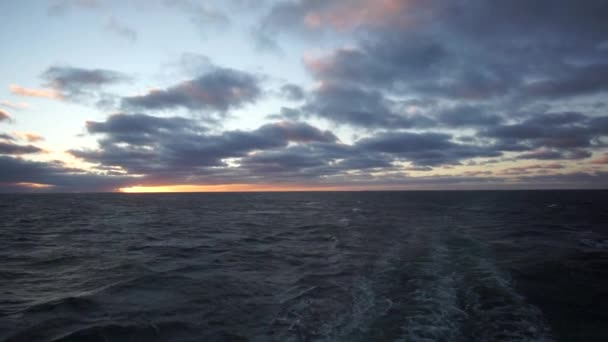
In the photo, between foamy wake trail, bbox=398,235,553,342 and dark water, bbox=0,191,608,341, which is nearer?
foamy wake trail, bbox=398,235,553,342

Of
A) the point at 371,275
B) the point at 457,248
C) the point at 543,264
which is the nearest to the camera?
the point at 371,275

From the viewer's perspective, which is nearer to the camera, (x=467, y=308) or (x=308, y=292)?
(x=467, y=308)

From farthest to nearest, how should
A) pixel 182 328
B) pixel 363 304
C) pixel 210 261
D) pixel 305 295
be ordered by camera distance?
pixel 210 261 → pixel 305 295 → pixel 363 304 → pixel 182 328

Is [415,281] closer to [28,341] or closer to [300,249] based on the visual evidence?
[300,249]

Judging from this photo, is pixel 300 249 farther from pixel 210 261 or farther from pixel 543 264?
pixel 543 264

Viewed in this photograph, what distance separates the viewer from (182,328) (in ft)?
28.7

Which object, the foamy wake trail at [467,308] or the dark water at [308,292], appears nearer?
the foamy wake trail at [467,308]

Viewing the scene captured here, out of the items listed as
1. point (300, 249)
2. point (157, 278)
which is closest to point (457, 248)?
point (300, 249)

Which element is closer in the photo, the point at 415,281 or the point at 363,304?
the point at 363,304

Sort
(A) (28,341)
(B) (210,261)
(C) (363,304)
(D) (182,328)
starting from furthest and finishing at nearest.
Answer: (B) (210,261) → (C) (363,304) → (D) (182,328) → (A) (28,341)

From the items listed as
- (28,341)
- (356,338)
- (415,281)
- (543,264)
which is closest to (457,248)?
(543,264)

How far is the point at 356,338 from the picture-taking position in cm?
807

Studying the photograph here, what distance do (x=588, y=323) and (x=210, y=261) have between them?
1505cm

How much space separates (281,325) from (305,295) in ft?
8.56
